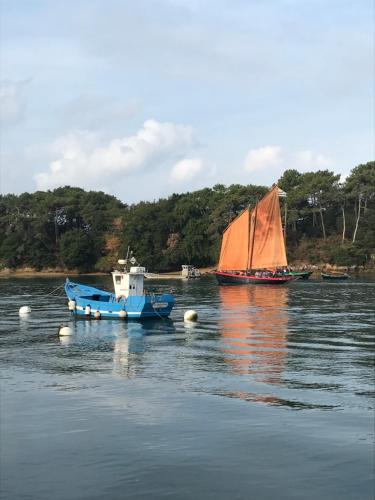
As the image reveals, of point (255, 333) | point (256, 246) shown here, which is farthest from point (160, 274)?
point (255, 333)

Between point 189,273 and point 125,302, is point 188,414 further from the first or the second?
point 189,273

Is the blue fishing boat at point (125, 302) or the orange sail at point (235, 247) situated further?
the orange sail at point (235, 247)

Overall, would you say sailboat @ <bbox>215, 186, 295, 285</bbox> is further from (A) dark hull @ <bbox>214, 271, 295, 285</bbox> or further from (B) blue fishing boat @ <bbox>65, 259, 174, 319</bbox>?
(B) blue fishing boat @ <bbox>65, 259, 174, 319</bbox>

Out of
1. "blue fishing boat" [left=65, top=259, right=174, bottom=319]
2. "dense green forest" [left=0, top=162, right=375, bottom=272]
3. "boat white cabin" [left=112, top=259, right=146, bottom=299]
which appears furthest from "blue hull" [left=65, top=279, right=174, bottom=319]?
"dense green forest" [left=0, top=162, right=375, bottom=272]

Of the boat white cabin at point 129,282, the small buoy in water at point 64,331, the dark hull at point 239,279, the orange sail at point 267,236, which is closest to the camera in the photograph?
the small buoy in water at point 64,331

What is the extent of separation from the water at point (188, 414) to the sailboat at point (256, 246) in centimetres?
6539

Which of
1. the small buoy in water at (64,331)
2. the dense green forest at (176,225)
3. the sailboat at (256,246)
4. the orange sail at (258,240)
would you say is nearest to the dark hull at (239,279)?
the sailboat at (256,246)

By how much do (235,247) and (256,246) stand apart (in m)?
3.89

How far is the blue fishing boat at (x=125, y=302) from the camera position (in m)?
56.5

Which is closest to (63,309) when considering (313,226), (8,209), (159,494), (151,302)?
(151,302)

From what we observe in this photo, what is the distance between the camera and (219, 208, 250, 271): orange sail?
117 metres

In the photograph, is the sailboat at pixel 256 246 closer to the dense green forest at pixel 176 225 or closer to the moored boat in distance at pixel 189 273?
the moored boat in distance at pixel 189 273

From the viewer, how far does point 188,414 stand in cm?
2548

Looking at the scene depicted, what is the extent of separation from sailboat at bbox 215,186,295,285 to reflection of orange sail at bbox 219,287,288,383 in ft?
98.1
